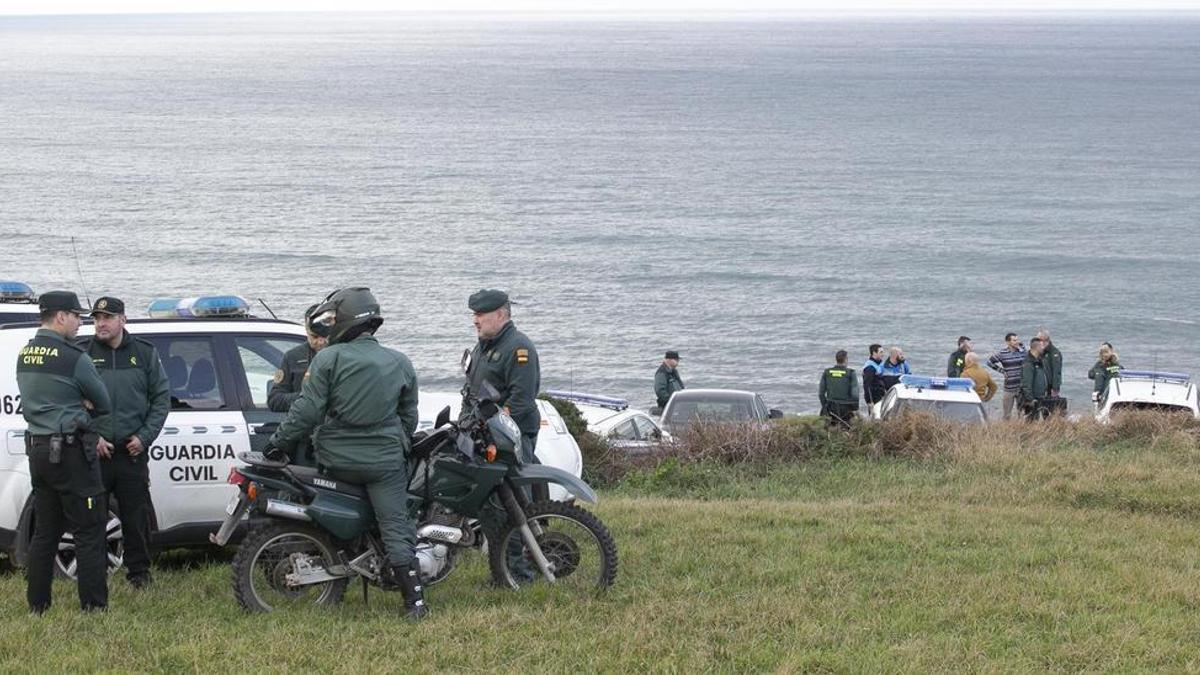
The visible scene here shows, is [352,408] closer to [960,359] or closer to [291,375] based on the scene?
[291,375]

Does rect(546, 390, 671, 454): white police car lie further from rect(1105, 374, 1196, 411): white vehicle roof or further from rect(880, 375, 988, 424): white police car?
rect(1105, 374, 1196, 411): white vehicle roof

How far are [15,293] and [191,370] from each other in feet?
11.2

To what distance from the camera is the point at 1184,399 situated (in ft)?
67.3

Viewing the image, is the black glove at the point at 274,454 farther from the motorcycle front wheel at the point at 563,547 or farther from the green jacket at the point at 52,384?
the motorcycle front wheel at the point at 563,547

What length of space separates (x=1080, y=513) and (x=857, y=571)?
322 cm

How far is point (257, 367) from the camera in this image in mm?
9398

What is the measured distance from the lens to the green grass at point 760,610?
6.87 metres

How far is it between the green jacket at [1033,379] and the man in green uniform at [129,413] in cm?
1641

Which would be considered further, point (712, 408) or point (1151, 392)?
point (712, 408)

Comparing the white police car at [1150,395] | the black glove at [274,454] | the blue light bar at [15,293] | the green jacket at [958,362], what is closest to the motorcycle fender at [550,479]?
the black glove at [274,454]

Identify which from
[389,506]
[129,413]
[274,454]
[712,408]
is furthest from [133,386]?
[712,408]

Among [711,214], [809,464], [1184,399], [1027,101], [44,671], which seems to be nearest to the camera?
[44,671]

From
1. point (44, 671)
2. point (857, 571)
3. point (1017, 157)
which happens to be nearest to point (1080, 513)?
point (857, 571)

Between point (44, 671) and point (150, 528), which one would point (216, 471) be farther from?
point (44, 671)
